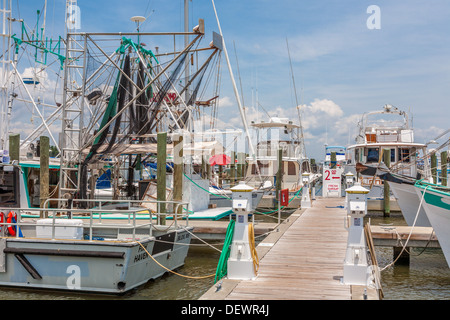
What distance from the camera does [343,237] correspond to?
1327 centimetres

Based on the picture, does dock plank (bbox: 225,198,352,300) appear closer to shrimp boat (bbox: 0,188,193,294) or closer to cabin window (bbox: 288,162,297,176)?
shrimp boat (bbox: 0,188,193,294)

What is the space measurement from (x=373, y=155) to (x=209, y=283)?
19085 millimetres

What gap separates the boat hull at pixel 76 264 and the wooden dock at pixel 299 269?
2730mm

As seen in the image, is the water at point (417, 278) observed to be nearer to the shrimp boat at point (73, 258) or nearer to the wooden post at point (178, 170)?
the shrimp boat at point (73, 258)

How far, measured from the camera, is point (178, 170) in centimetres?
1512

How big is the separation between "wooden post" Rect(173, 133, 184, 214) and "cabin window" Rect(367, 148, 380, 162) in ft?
53.0

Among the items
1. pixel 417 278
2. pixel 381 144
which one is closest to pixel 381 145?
pixel 381 144

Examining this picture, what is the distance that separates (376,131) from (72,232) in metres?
23.0

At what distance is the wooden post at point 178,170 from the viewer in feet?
49.4

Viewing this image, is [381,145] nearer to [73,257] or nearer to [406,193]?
[406,193]

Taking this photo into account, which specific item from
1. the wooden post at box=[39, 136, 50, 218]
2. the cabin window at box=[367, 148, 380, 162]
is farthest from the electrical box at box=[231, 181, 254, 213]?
the cabin window at box=[367, 148, 380, 162]

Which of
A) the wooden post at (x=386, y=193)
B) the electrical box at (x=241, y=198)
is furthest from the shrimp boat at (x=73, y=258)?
the wooden post at (x=386, y=193)

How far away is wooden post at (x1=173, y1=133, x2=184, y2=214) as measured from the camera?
592 inches

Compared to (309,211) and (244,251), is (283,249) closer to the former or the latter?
(244,251)
